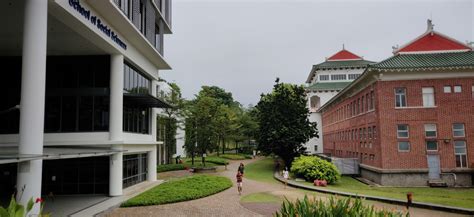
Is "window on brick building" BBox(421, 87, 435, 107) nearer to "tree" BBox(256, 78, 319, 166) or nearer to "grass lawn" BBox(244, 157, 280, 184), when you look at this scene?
"tree" BBox(256, 78, 319, 166)

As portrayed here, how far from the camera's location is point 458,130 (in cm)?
2847

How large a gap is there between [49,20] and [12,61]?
8.13 meters

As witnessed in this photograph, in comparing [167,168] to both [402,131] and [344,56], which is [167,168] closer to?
[402,131]

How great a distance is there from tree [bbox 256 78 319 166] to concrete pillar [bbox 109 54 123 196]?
20144 mm

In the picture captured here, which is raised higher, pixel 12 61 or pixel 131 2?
pixel 131 2

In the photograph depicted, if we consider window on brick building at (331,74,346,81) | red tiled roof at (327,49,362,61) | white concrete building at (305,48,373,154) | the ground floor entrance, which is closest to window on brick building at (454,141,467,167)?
the ground floor entrance

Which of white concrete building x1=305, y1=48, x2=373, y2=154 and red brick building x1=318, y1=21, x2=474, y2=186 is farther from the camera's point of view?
white concrete building x1=305, y1=48, x2=373, y2=154

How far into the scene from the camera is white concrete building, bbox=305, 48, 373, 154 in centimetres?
6425

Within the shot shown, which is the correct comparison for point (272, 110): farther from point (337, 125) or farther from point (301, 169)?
point (337, 125)

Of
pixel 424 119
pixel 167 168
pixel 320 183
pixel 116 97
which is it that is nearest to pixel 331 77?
pixel 424 119

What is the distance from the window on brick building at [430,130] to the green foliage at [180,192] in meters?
17.5

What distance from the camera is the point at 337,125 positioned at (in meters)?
49.2

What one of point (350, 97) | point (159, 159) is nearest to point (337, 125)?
point (350, 97)

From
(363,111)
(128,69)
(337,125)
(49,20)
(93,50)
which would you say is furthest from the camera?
(337,125)
